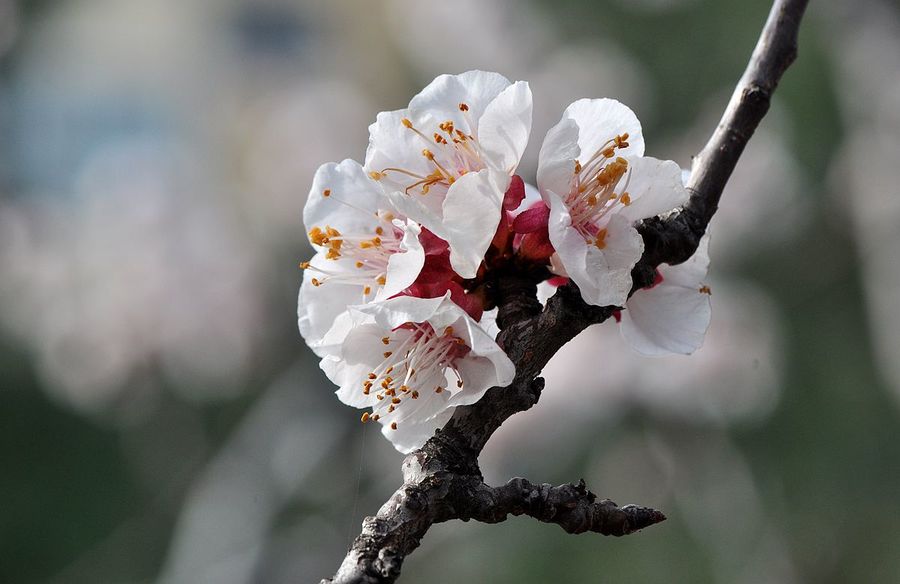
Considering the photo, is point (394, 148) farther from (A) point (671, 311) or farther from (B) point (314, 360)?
(B) point (314, 360)

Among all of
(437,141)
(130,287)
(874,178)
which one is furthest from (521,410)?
(130,287)

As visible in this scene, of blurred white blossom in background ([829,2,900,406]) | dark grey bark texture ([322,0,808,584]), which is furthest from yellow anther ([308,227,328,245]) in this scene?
blurred white blossom in background ([829,2,900,406])

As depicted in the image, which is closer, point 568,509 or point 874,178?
point 568,509

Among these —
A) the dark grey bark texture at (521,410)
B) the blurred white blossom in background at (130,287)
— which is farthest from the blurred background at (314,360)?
the dark grey bark texture at (521,410)

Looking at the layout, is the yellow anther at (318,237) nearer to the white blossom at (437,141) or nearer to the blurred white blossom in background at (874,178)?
the white blossom at (437,141)

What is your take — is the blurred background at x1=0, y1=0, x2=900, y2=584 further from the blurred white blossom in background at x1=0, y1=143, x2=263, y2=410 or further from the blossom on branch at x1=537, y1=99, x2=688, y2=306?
the blossom on branch at x1=537, y1=99, x2=688, y2=306
